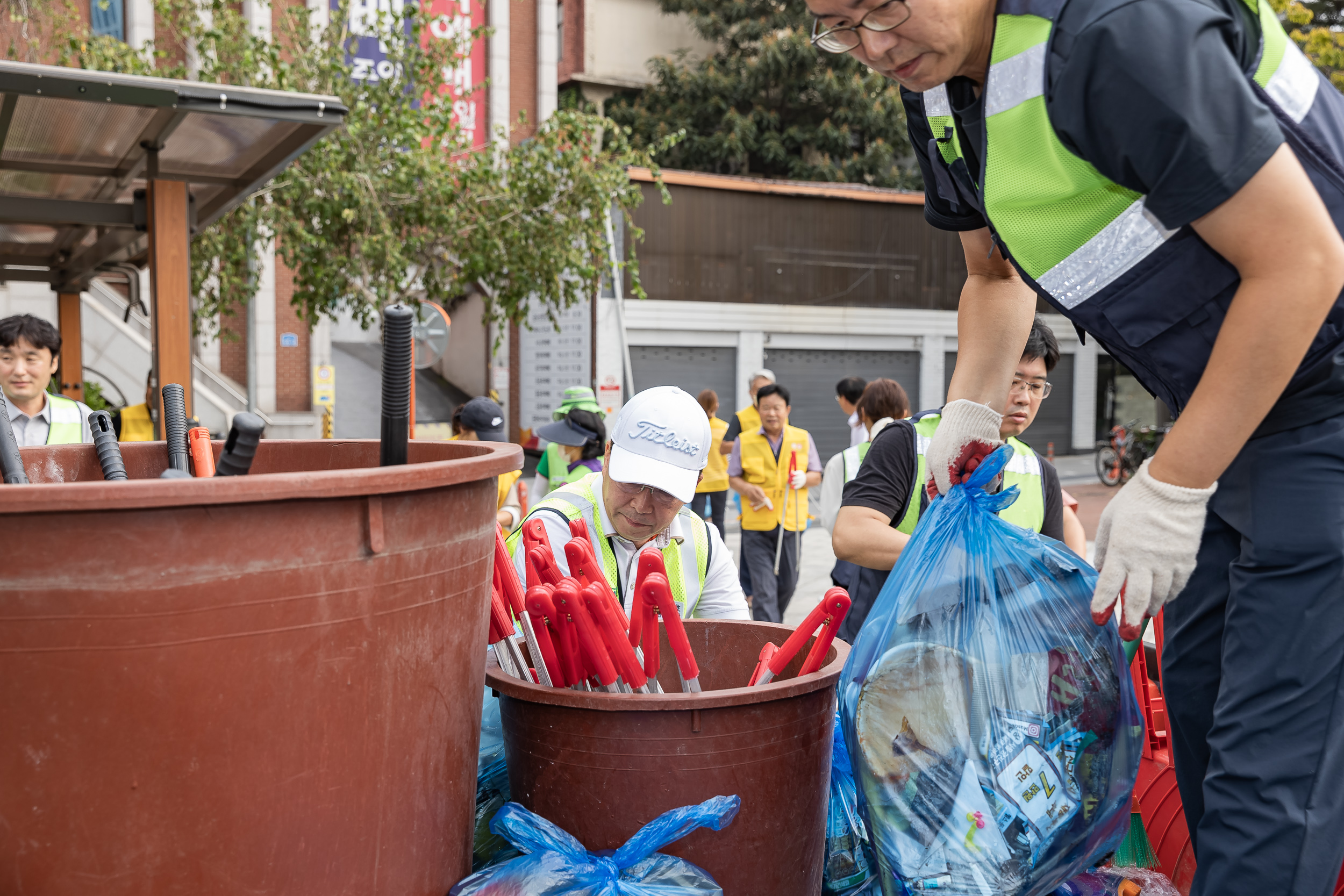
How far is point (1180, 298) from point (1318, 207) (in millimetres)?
165

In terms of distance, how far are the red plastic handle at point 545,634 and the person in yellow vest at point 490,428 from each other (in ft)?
10.3

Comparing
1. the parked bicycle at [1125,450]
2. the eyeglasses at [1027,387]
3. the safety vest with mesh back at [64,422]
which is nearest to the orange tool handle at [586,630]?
the eyeglasses at [1027,387]

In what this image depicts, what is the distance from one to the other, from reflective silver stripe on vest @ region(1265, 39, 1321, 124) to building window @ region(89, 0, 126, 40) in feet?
57.7

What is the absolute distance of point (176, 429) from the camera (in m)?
1.61

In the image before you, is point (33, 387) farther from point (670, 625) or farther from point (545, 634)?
point (670, 625)

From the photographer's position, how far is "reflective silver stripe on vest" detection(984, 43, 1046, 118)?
1.16 metres

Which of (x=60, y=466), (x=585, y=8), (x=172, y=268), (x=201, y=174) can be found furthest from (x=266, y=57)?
(x=585, y=8)

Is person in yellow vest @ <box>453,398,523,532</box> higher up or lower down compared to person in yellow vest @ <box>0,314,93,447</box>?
lower down

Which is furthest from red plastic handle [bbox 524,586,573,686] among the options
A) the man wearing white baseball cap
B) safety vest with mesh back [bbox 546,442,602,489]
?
safety vest with mesh back [bbox 546,442,602,489]

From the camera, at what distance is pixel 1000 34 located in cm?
121

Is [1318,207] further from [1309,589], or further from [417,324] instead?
[417,324]

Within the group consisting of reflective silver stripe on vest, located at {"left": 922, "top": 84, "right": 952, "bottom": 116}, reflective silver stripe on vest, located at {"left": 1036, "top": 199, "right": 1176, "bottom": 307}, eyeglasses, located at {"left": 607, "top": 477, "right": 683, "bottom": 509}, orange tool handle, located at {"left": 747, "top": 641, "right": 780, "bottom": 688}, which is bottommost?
orange tool handle, located at {"left": 747, "top": 641, "right": 780, "bottom": 688}

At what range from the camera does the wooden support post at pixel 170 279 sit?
523cm

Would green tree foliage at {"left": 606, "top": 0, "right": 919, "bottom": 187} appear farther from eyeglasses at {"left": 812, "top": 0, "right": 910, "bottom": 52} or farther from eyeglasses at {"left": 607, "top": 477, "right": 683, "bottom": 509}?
eyeglasses at {"left": 812, "top": 0, "right": 910, "bottom": 52}
